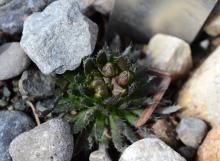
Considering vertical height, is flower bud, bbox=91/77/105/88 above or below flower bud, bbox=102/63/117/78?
below

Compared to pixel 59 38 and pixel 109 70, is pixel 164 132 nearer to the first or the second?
pixel 109 70

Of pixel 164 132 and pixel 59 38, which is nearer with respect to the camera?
pixel 59 38

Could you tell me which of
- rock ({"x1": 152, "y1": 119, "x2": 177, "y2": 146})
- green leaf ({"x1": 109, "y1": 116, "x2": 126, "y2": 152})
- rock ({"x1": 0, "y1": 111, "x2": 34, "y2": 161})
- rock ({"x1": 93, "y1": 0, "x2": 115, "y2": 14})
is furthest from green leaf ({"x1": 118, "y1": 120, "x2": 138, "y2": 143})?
rock ({"x1": 93, "y1": 0, "x2": 115, "y2": 14})

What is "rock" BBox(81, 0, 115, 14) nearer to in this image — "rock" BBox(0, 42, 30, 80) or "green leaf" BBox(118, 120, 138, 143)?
"rock" BBox(0, 42, 30, 80)

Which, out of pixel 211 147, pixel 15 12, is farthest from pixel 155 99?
pixel 15 12

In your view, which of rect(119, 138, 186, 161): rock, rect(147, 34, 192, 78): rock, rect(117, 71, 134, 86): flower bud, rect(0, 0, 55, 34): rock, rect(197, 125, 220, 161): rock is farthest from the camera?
rect(147, 34, 192, 78): rock

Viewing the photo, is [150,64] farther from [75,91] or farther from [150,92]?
[75,91]

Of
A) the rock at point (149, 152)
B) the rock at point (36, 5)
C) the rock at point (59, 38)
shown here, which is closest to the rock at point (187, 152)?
the rock at point (149, 152)
